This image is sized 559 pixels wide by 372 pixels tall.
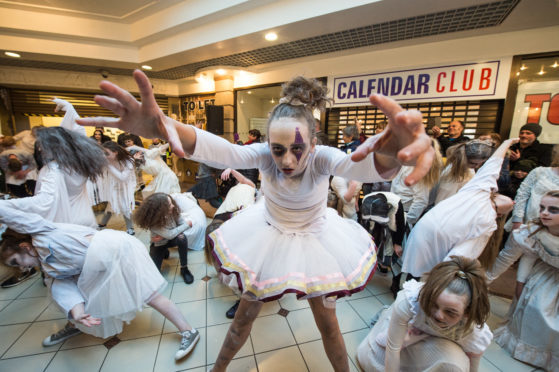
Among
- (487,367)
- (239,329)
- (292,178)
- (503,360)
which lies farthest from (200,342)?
(503,360)

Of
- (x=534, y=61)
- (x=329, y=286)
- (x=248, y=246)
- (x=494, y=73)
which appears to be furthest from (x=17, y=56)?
(x=534, y=61)

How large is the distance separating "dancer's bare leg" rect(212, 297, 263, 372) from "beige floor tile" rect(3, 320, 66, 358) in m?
1.36

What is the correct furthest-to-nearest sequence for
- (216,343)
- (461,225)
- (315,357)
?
1. (216,343)
2. (315,357)
3. (461,225)

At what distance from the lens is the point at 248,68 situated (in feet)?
18.4

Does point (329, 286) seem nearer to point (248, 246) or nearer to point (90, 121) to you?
point (248, 246)

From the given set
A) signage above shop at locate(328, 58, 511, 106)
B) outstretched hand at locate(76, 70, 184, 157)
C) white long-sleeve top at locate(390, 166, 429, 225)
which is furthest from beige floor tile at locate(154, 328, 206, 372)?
signage above shop at locate(328, 58, 511, 106)

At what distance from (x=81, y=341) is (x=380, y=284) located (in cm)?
268

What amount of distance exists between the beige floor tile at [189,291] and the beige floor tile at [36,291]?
1.20 metres

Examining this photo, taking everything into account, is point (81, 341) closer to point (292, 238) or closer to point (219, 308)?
point (219, 308)

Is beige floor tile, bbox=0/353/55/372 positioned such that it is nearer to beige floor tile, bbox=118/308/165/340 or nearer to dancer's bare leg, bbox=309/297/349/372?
beige floor tile, bbox=118/308/165/340

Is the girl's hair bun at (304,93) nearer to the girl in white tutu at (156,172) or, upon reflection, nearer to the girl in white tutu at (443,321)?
the girl in white tutu at (443,321)

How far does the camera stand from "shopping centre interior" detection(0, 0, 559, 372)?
5.63ft

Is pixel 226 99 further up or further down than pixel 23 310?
further up

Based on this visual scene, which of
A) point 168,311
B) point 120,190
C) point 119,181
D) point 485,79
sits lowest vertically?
point 168,311
